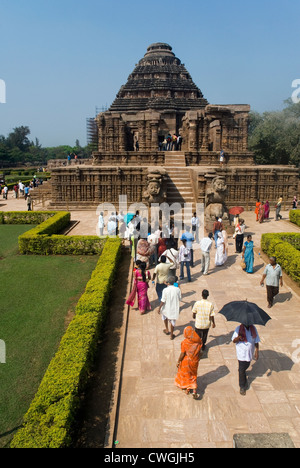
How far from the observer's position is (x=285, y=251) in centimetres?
834

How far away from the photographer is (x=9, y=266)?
888cm

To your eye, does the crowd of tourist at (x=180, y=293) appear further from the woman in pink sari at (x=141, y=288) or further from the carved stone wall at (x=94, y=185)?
the carved stone wall at (x=94, y=185)

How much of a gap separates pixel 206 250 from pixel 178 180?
8258mm

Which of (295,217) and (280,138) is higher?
(280,138)

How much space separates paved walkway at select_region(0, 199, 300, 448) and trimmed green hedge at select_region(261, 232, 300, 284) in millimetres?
1221

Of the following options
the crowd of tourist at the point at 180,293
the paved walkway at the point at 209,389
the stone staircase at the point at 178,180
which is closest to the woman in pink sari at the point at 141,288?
the crowd of tourist at the point at 180,293

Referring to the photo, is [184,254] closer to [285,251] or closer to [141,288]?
[141,288]

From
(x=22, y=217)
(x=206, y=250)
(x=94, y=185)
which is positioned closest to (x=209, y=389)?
(x=206, y=250)

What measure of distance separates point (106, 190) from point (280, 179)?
345 inches

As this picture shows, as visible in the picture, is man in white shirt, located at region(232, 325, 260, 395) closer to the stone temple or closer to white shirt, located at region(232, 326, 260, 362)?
white shirt, located at region(232, 326, 260, 362)

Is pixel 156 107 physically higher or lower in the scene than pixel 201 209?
higher
